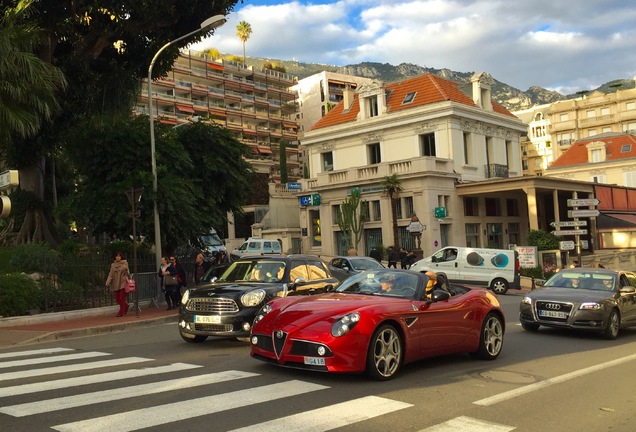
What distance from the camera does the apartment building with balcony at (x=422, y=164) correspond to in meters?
41.8

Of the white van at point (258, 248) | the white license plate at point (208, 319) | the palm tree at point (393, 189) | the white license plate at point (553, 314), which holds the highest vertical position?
the palm tree at point (393, 189)

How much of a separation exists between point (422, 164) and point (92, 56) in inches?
875

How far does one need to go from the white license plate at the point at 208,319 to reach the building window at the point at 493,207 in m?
38.4

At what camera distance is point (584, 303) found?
12.4m

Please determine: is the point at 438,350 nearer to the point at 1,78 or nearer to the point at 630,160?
the point at 1,78

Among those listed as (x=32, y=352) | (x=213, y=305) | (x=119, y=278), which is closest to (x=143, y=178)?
(x=119, y=278)

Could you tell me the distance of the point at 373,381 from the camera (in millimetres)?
7656

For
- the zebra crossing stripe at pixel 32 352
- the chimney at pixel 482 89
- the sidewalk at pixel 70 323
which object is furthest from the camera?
the chimney at pixel 482 89

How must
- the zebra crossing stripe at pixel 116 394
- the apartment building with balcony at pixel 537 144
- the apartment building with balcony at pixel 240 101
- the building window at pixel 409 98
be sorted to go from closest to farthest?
the zebra crossing stripe at pixel 116 394 → the building window at pixel 409 98 → the apartment building with balcony at pixel 240 101 → the apartment building with balcony at pixel 537 144

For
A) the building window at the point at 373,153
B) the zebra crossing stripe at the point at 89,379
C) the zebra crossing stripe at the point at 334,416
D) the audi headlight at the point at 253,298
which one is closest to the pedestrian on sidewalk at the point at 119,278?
the audi headlight at the point at 253,298

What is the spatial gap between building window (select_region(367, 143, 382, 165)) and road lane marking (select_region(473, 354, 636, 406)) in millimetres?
38950

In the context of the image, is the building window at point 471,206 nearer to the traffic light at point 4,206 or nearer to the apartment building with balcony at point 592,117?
the traffic light at point 4,206

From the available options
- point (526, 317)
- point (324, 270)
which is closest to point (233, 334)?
point (324, 270)

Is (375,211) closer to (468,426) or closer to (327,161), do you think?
(327,161)
